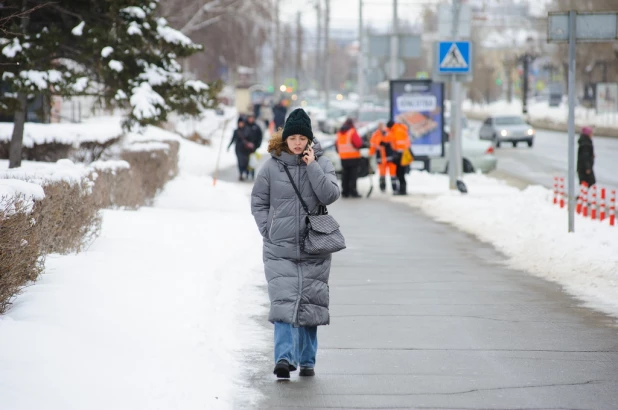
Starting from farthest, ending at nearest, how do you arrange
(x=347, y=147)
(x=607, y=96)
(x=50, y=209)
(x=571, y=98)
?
1. (x=607, y=96)
2. (x=347, y=147)
3. (x=571, y=98)
4. (x=50, y=209)

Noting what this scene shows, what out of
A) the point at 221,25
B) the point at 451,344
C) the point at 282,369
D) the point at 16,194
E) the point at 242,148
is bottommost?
the point at 451,344

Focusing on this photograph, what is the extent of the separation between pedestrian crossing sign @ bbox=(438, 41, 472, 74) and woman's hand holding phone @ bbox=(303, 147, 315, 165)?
1490 cm

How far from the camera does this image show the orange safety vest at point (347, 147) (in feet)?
72.7

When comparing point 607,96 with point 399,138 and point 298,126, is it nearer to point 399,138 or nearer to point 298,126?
point 399,138

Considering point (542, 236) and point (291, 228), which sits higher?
point (291, 228)

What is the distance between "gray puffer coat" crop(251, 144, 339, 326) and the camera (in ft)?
22.8

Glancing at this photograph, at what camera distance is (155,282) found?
941 centimetres

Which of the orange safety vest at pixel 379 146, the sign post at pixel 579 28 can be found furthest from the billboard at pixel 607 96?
the sign post at pixel 579 28

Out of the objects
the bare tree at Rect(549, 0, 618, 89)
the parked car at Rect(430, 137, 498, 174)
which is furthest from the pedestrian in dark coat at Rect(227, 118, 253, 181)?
the bare tree at Rect(549, 0, 618, 89)

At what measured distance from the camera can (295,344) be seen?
23.2 feet

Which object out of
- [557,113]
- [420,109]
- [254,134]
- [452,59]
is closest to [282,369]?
[452,59]

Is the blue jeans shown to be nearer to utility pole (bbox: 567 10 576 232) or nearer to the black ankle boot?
the black ankle boot

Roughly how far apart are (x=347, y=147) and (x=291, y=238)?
15.3 metres

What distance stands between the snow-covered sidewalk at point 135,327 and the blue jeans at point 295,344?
1.18ft
